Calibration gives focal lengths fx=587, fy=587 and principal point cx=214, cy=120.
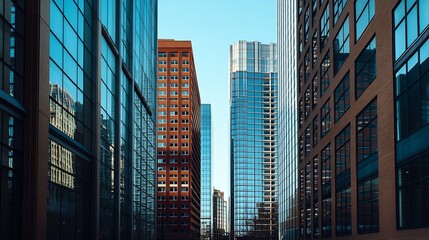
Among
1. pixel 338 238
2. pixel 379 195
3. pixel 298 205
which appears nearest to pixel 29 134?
pixel 379 195

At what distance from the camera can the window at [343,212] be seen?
1620 inches

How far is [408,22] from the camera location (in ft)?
88.3

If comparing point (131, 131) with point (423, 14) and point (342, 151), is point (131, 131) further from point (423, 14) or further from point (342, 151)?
point (423, 14)

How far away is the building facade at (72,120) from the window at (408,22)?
51.5 ft

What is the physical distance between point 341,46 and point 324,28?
9.10 meters

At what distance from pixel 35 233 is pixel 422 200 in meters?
16.0

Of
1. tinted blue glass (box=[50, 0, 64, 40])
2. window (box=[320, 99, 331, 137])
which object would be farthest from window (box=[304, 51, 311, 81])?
tinted blue glass (box=[50, 0, 64, 40])

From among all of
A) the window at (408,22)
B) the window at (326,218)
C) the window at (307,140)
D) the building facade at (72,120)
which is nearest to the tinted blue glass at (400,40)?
the window at (408,22)

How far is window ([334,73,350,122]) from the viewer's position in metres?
41.4

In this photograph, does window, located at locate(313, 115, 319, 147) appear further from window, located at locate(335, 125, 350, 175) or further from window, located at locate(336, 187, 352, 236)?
window, located at locate(336, 187, 352, 236)

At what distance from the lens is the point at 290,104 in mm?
80750

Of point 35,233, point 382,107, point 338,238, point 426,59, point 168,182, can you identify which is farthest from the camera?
point 168,182

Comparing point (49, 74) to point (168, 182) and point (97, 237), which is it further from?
point (168, 182)

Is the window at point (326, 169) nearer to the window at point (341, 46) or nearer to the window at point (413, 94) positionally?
the window at point (341, 46)
